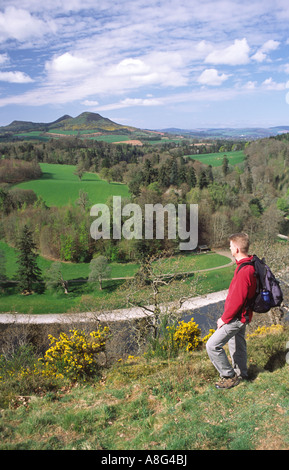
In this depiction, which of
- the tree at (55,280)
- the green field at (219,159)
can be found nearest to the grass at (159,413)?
the tree at (55,280)

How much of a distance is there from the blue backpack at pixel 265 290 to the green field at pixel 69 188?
184ft

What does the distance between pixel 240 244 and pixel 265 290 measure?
71 centimetres

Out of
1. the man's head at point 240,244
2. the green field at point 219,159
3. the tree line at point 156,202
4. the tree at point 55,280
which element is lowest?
the tree at point 55,280

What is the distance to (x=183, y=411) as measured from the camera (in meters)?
4.22

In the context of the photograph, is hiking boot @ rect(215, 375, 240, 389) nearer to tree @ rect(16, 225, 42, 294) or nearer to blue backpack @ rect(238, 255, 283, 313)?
blue backpack @ rect(238, 255, 283, 313)

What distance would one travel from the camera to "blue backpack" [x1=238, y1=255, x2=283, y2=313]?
4.20 m

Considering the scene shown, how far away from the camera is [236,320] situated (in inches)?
172

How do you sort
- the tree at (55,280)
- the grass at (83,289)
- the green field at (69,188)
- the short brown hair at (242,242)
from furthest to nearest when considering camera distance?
the green field at (69,188)
the tree at (55,280)
the grass at (83,289)
the short brown hair at (242,242)

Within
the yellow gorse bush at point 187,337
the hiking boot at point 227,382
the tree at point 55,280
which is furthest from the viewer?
the tree at point 55,280

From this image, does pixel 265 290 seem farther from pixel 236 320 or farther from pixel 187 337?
pixel 187 337

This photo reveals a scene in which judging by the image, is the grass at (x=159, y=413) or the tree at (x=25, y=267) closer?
the grass at (x=159, y=413)

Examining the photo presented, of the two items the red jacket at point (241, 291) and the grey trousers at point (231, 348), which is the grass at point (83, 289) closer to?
the grey trousers at point (231, 348)

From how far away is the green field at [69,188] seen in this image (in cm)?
6166

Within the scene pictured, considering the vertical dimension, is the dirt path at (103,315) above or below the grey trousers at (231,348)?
below
